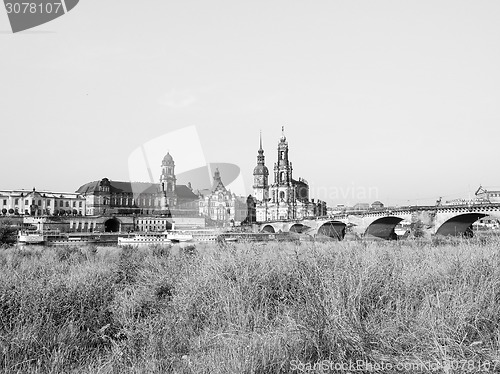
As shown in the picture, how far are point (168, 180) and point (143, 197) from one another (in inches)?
269

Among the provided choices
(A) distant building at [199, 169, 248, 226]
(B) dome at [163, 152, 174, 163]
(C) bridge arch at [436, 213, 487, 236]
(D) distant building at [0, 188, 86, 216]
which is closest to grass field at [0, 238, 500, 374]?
(C) bridge arch at [436, 213, 487, 236]

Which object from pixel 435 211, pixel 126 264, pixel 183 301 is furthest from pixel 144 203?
pixel 183 301

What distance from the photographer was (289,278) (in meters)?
7.85

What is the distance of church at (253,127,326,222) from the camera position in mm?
100875

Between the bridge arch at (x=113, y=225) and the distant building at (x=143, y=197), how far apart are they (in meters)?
4.80

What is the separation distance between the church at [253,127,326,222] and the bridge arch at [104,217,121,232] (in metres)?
35.4

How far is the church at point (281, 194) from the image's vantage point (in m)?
101

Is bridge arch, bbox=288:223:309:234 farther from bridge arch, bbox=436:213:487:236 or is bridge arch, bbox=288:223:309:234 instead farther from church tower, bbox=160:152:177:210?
church tower, bbox=160:152:177:210

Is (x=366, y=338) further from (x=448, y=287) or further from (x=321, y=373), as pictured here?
(x=448, y=287)

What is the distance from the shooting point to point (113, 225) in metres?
80.9

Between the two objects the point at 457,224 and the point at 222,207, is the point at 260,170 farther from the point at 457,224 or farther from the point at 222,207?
the point at 457,224

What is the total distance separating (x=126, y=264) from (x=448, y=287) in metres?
9.18

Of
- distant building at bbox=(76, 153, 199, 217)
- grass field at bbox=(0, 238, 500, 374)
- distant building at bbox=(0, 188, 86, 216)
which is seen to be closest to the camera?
grass field at bbox=(0, 238, 500, 374)

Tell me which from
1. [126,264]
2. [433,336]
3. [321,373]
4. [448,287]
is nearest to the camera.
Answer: [321,373]
